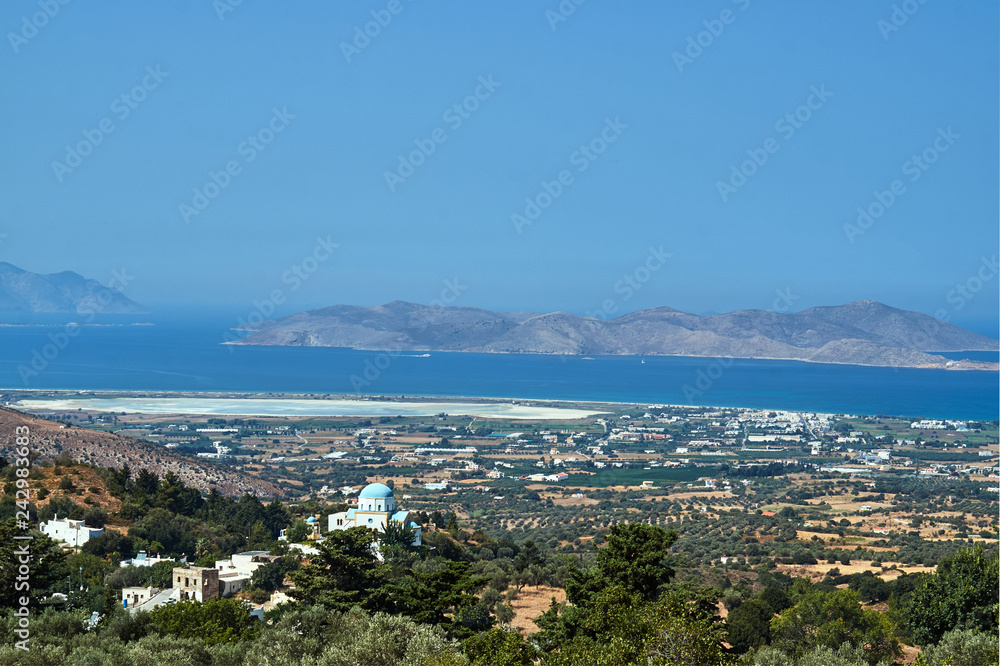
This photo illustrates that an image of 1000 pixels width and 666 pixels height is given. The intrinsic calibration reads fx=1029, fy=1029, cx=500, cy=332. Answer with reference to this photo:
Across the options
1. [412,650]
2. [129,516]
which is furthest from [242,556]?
[412,650]

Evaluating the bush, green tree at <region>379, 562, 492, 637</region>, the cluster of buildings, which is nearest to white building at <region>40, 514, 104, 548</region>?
the cluster of buildings

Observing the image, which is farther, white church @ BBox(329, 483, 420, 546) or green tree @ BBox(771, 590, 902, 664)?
white church @ BBox(329, 483, 420, 546)

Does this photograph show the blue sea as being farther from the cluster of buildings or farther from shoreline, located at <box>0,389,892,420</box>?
the cluster of buildings

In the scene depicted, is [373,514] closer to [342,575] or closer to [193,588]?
[193,588]

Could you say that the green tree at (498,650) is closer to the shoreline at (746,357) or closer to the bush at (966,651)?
the bush at (966,651)

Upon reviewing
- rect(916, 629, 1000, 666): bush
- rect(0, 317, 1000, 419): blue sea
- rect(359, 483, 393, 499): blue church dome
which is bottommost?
rect(916, 629, 1000, 666): bush

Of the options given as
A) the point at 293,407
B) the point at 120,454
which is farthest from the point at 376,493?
the point at 293,407

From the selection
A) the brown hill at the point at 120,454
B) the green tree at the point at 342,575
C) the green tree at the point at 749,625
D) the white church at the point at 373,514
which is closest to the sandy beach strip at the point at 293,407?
the brown hill at the point at 120,454
